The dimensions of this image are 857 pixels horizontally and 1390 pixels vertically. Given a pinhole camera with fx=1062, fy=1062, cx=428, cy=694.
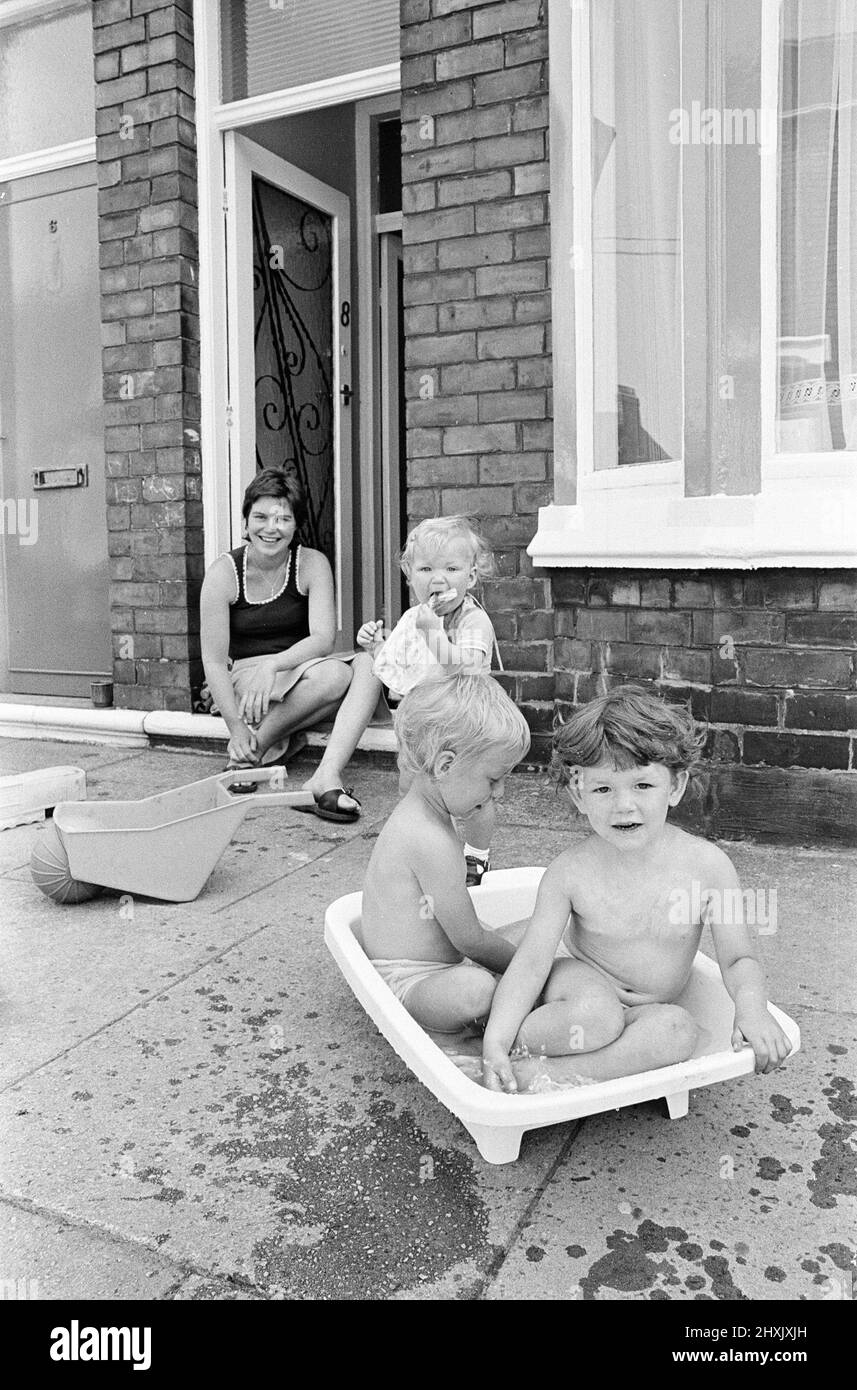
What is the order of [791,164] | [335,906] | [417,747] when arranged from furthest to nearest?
[791,164] → [335,906] → [417,747]

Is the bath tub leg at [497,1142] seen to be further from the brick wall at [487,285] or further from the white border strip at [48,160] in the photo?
the white border strip at [48,160]

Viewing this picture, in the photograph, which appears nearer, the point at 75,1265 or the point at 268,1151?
the point at 75,1265

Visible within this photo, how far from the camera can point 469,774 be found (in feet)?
6.27

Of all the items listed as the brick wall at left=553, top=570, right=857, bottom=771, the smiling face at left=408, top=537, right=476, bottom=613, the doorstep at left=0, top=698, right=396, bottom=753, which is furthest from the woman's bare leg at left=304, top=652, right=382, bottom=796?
the brick wall at left=553, top=570, right=857, bottom=771

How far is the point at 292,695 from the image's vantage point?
4121 mm

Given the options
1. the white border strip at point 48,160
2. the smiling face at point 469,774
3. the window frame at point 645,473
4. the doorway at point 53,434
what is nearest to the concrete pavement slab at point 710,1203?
the smiling face at point 469,774

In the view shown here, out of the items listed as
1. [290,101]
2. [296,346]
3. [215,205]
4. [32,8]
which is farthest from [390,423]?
[32,8]

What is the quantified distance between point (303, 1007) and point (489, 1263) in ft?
2.85

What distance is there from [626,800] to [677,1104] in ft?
1.59

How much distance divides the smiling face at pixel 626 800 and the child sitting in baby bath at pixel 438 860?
0.22 metres

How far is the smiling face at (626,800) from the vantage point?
1.71m

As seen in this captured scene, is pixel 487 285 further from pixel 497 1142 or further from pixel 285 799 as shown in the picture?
pixel 497 1142
